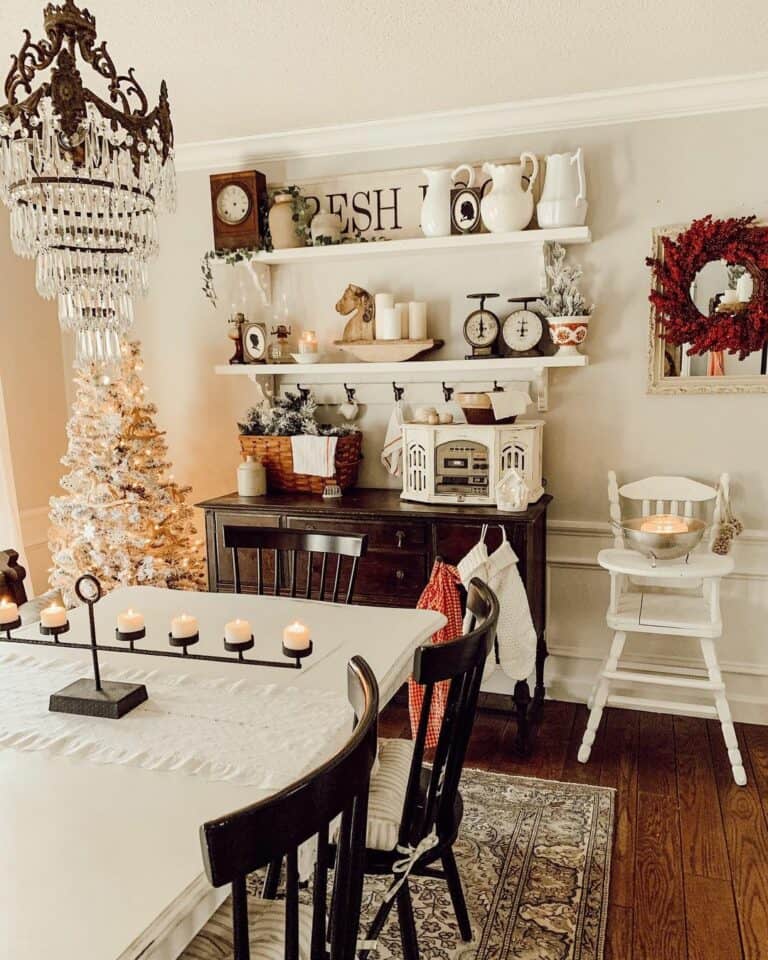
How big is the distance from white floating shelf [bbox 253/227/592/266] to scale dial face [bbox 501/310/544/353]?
→ 0.96 feet

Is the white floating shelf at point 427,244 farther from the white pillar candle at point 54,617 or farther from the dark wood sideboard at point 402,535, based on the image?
the white pillar candle at point 54,617

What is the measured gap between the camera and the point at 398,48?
2533mm

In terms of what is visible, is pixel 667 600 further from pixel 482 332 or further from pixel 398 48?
pixel 398 48

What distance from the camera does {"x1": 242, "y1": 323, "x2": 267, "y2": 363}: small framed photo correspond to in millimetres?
3574

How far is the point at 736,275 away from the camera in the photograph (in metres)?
3.00

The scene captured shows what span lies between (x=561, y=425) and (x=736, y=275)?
34.8 inches

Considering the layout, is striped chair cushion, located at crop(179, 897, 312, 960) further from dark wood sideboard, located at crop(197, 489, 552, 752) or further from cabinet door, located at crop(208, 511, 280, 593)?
cabinet door, located at crop(208, 511, 280, 593)

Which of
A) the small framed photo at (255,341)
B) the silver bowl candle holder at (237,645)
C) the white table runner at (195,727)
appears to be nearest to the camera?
the white table runner at (195,727)

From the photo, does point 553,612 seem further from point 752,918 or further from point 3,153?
point 3,153

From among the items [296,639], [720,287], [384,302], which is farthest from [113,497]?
[720,287]

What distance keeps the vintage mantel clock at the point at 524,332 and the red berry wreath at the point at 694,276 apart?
0.45 m

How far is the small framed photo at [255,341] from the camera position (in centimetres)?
357

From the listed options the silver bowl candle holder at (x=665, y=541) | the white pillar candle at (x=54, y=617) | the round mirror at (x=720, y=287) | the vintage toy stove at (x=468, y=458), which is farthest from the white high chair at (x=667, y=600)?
the white pillar candle at (x=54, y=617)

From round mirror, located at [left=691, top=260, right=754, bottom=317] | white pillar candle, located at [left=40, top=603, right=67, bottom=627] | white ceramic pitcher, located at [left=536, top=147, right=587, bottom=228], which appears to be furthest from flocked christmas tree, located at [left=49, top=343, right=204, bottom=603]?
round mirror, located at [left=691, top=260, right=754, bottom=317]
